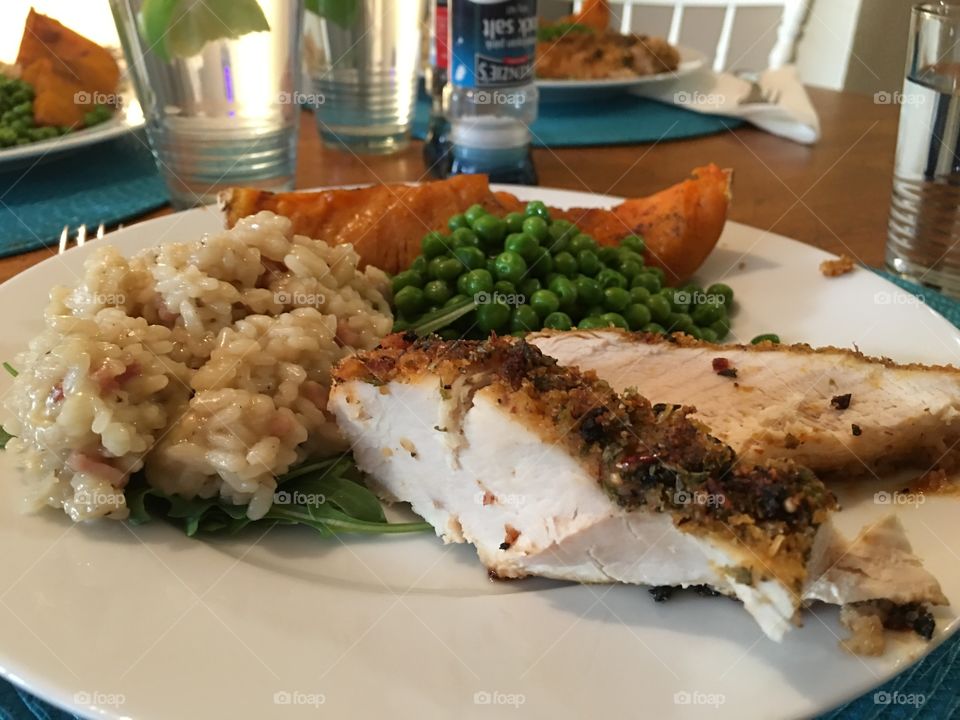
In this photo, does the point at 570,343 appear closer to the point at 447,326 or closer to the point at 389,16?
the point at 447,326

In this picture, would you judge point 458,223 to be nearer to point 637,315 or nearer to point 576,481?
point 637,315

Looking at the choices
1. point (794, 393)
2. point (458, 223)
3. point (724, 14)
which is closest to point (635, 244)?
point (458, 223)

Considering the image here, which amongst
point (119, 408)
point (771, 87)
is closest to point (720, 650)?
point (119, 408)

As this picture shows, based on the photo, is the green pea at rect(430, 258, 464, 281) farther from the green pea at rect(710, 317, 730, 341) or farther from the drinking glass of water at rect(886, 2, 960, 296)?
the drinking glass of water at rect(886, 2, 960, 296)

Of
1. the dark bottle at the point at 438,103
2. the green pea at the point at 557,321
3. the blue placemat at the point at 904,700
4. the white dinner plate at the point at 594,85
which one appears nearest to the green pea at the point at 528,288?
the green pea at the point at 557,321

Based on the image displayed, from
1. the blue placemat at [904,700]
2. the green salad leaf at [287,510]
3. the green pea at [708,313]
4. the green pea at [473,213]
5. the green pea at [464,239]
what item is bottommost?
the blue placemat at [904,700]

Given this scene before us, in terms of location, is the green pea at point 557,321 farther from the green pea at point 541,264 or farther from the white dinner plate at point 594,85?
the white dinner plate at point 594,85
